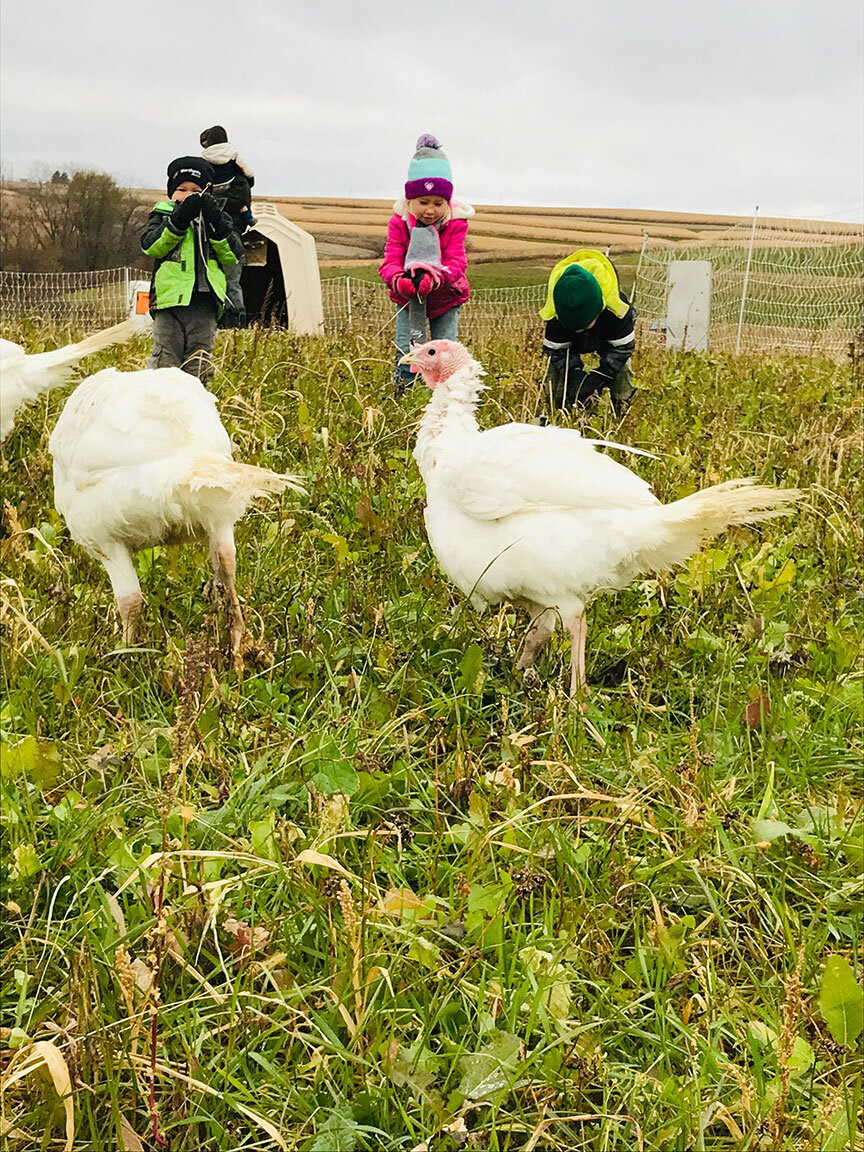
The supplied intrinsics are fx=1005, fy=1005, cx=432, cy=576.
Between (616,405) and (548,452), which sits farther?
(616,405)

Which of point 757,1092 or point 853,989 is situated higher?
point 853,989

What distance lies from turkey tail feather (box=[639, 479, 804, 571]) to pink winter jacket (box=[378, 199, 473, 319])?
4.12 metres

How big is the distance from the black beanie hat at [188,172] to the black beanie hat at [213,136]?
317 millimetres

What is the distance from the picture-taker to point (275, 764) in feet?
8.11

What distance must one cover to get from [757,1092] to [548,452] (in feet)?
6.19

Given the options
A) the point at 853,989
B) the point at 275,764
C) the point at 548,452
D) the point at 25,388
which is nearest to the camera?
the point at 853,989

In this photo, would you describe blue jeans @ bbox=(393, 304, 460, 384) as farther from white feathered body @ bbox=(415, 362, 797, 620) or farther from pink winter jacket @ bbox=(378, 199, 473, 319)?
white feathered body @ bbox=(415, 362, 797, 620)

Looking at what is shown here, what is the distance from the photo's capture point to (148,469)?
3133 millimetres

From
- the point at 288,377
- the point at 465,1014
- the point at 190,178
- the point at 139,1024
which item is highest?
the point at 190,178

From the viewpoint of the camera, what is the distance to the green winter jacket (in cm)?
544

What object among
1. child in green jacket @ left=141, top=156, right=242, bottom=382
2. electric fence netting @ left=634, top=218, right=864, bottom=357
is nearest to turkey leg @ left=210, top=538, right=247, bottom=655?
child in green jacket @ left=141, top=156, right=242, bottom=382

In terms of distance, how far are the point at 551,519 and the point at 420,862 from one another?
116cm

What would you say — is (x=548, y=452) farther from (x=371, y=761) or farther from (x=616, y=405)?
(x=616, y=405)

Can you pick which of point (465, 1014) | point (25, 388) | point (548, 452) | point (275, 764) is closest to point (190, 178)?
point (25, 388)
